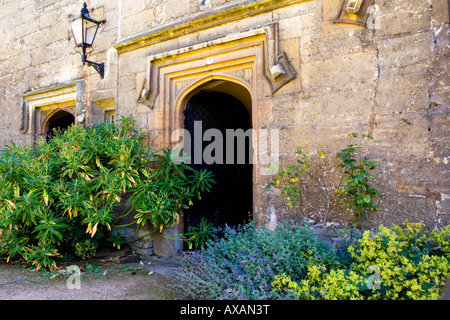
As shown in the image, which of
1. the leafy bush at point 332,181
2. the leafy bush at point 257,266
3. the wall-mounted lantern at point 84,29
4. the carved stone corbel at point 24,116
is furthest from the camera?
the carved stone corbel at point 24,116

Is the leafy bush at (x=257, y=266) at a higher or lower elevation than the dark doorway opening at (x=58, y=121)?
lower

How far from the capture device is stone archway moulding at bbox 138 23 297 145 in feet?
11.6

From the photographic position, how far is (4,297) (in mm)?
2818

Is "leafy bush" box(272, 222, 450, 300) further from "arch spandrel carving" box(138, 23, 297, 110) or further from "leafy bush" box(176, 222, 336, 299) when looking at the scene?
"arch spandrel carving" box(138, 23, 297, 110)

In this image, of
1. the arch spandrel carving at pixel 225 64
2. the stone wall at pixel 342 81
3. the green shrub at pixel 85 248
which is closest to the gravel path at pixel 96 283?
the green shrub at pixel 85 248

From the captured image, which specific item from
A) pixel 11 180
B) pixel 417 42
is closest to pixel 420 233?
pixel 417 42

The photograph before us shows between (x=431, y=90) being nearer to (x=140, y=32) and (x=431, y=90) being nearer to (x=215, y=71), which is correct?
(x=215, y=71)

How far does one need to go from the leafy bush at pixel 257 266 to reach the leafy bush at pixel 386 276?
99mm

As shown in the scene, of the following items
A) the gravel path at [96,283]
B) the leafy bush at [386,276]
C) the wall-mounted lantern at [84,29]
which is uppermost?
the wall-mounted lantern at [84,29]

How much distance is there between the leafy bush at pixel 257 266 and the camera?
7.90ft

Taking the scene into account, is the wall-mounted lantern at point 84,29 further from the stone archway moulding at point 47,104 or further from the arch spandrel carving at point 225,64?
the arch spandrel carving at point 225,64
